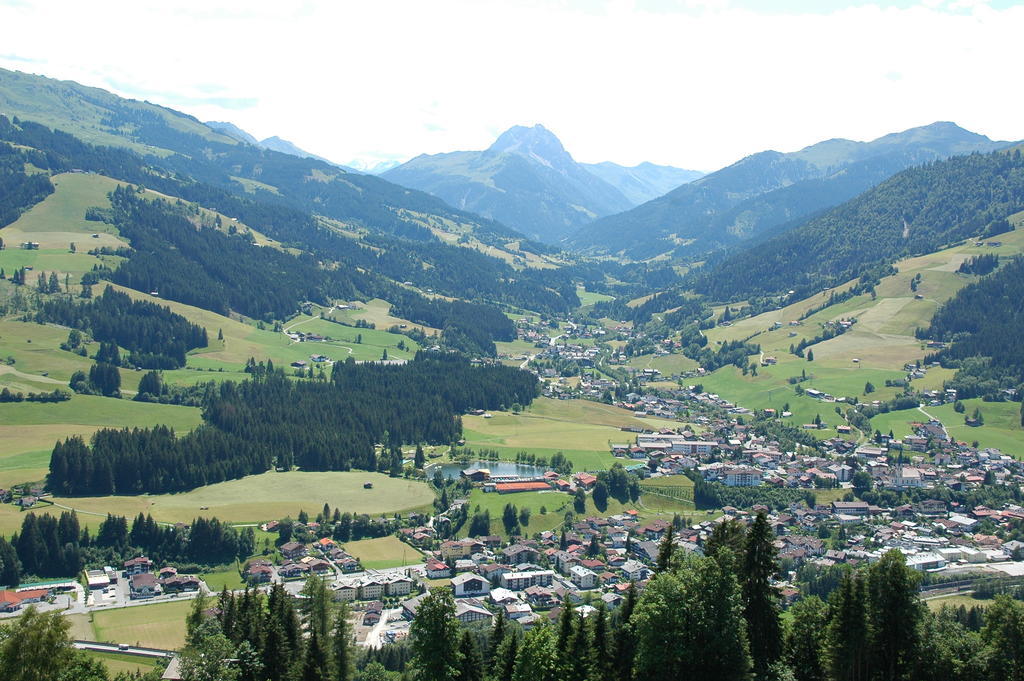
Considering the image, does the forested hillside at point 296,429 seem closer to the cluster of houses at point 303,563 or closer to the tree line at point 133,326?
the tree line at point 133,326

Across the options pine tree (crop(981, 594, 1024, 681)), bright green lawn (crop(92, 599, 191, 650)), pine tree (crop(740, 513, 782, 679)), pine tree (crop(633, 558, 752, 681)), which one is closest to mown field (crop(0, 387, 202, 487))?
bright green lawn (crop(92, 599, 191, 650))

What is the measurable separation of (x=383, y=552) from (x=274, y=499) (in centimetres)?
1898

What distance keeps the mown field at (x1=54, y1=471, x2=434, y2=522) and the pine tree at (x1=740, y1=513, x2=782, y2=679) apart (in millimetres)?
61182

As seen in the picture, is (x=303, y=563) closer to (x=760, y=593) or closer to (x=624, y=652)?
(x=624, y=652)

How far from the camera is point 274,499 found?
97.4 m

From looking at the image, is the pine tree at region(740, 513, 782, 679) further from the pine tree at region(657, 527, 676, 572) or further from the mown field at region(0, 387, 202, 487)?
the mown field at region(0, 387, 202, 487)

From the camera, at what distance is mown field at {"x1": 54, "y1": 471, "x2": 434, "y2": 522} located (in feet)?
301

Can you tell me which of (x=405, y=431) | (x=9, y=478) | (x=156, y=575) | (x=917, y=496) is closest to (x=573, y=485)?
(x=405, y=431)

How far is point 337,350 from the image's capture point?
17888 cm

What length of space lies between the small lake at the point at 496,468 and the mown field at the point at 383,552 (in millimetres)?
20893

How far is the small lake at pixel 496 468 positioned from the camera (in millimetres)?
109688

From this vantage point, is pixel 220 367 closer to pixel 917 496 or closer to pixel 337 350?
pixel 337 350

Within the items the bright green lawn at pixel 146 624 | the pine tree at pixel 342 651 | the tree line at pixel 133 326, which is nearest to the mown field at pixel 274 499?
the bright green lawn at pixel 146 624

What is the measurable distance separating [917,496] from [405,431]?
64855 millimetres
